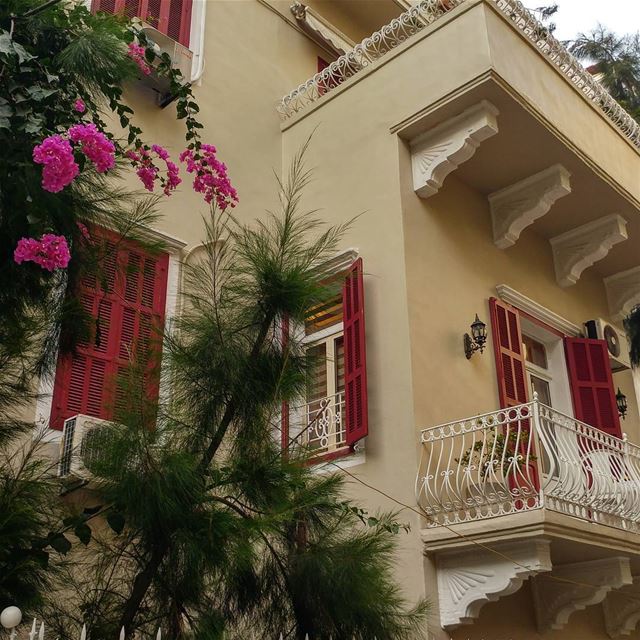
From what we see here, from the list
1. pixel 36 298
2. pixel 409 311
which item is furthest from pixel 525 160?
pixel 36 298

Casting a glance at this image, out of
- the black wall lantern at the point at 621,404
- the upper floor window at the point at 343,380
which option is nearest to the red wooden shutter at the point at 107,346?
the upper floor window at the point at 343,380

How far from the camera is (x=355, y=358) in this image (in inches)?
272

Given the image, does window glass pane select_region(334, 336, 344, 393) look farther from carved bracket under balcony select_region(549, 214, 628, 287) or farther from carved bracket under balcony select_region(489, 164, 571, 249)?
carved bracket under balcony select_region(549, 214, 628, 287)

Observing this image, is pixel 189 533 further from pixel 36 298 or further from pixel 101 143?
pixel 101 143

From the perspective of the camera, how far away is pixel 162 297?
22.8ft

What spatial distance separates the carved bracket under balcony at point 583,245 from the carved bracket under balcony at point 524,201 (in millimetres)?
788

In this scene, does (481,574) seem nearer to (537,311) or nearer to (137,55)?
(537,311)

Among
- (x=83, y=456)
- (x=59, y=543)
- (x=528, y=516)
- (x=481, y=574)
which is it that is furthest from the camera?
(x=481, y=574)

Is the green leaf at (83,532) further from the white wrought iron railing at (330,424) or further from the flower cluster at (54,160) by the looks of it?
the white wrought iron railing at (330,424)

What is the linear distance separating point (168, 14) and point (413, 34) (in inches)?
105

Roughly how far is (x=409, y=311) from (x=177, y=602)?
14.3 ft

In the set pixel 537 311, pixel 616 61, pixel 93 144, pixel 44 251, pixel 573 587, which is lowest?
pixel 573 587

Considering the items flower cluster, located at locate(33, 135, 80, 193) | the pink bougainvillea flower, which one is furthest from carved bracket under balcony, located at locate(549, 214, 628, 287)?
flower cluster, located at locate(33, 135, 80, 193)

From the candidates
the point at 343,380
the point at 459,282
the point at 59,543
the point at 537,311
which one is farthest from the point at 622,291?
the point at 59,543
